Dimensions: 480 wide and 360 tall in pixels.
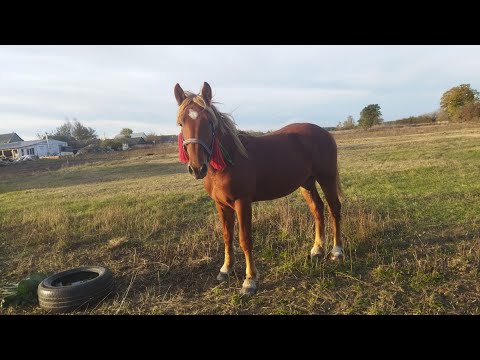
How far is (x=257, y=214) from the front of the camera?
637cm

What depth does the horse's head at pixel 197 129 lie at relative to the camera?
3.41 m

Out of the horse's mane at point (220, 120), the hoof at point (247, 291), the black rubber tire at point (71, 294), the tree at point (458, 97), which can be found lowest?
the hoof at point (247, 291)

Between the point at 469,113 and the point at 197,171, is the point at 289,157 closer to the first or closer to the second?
the point at 197,171

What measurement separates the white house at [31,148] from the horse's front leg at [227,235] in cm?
8244

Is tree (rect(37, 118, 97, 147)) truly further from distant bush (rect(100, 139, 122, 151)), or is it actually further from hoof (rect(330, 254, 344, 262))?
hoof (rect(330, 254, 344, 262))

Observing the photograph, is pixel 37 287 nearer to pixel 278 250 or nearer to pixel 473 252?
pixel 278 250

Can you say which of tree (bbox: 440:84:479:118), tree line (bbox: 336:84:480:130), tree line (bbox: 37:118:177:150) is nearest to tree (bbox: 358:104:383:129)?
tree line (bbox: 336:84:480:130)

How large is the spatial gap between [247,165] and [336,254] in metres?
1.96

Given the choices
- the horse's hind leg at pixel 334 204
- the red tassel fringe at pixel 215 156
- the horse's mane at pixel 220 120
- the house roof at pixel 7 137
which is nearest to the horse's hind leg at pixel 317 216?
the horse's hind leg at pixel 334 204

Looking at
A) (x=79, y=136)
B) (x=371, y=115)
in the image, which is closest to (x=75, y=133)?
(x=79, y=136)

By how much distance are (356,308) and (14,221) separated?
25.9 ft

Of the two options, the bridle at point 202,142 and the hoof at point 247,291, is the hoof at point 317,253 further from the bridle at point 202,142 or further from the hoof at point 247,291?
the bridle at point 202,142

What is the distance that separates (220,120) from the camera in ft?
13.0

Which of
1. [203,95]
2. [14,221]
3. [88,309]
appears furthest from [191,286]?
[14,221]
